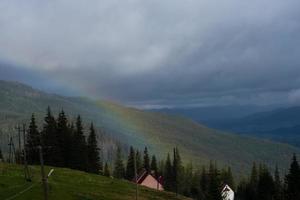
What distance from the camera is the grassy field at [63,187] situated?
254ft

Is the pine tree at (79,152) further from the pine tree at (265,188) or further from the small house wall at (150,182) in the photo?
the pine tree at (265,188)

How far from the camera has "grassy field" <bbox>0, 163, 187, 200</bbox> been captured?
77287mm

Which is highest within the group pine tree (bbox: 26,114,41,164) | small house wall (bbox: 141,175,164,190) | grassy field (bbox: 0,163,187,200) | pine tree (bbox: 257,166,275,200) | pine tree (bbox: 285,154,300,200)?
pine tree (bbox: 26,114,41,164)

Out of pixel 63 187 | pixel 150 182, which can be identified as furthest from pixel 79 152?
pixel 63 187

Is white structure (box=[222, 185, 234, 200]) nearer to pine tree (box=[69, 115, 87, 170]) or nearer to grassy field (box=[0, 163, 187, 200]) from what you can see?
grassy field (box=[0, 163, 187, 200])

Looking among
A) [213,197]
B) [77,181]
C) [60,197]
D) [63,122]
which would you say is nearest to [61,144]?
[63,122]

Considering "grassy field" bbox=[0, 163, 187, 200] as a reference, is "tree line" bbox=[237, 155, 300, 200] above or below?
below

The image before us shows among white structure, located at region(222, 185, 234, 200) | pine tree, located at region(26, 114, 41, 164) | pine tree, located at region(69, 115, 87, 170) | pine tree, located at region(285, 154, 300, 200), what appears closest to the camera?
pine tree, located at region(285, 154, 300, 200)

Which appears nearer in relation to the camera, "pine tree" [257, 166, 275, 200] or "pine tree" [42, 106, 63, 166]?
"pine tree" [42, 106, 63, 166]

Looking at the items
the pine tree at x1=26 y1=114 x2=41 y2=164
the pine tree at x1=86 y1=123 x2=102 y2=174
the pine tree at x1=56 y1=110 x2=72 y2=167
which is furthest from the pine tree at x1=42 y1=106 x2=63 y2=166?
the pine tree at x1=86 y1=123 x2=102 y2=174

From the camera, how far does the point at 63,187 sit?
89500 mm

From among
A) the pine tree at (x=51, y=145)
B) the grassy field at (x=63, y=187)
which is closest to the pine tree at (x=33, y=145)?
the pine tree at (x=51, y=145)

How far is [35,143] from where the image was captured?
146 m

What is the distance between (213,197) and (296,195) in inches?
1165
